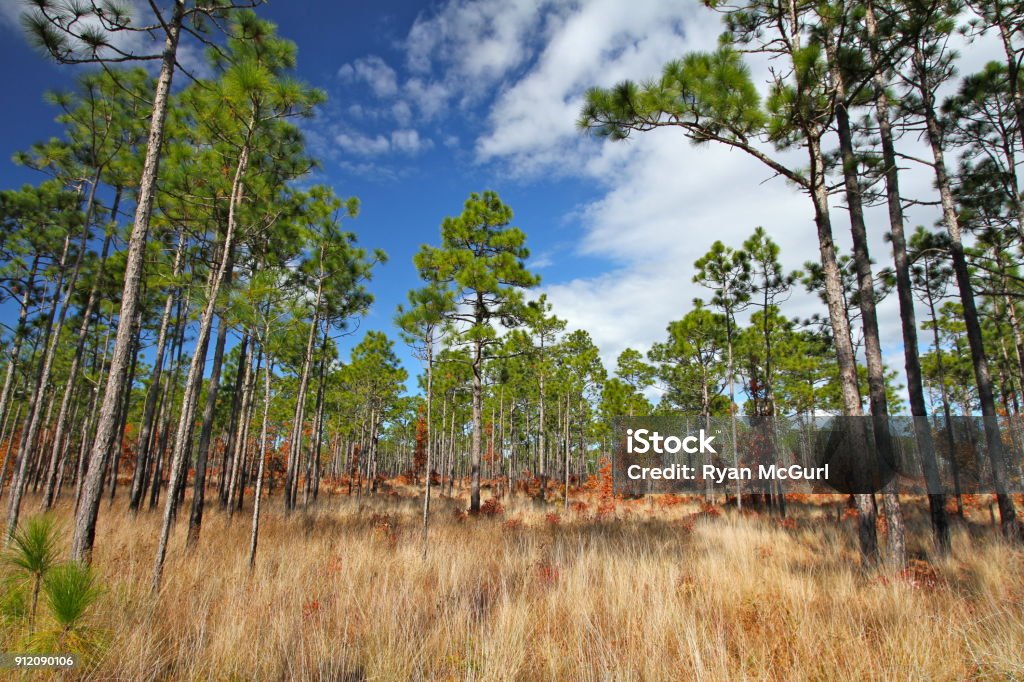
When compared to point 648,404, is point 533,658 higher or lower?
lower

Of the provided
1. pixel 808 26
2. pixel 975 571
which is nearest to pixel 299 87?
pixel 808 26

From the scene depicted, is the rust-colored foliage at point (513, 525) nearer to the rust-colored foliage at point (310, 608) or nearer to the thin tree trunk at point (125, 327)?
the rust-colored foliage at point (310, 608)

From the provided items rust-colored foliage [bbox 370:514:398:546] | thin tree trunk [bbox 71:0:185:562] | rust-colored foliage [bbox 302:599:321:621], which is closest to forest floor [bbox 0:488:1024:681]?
rust-colored foliage [bbox 302:599:321:621]

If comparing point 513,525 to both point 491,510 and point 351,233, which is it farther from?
point 351,233

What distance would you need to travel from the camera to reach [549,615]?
3854 mm

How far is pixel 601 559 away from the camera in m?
6.02

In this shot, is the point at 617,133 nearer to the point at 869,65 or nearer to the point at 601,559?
the point at 869,65

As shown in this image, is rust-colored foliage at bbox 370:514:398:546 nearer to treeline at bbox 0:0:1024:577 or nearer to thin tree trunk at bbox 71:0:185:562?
treeline at bbox 0:0:1024:577

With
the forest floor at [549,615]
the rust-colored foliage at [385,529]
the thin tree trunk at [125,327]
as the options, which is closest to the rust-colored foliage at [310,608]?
the forest floor at [549,615]

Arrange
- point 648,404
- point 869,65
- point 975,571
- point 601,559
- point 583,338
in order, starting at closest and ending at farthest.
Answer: point 975,571 → point 869,65 → point 601,559 → point 583,338 → point 648,404

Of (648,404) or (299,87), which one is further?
(648,404)

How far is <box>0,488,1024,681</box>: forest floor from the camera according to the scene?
2.90 m

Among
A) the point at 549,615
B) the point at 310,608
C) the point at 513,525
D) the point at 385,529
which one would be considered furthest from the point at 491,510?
the point at 549,615

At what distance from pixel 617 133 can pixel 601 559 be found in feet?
18.8
